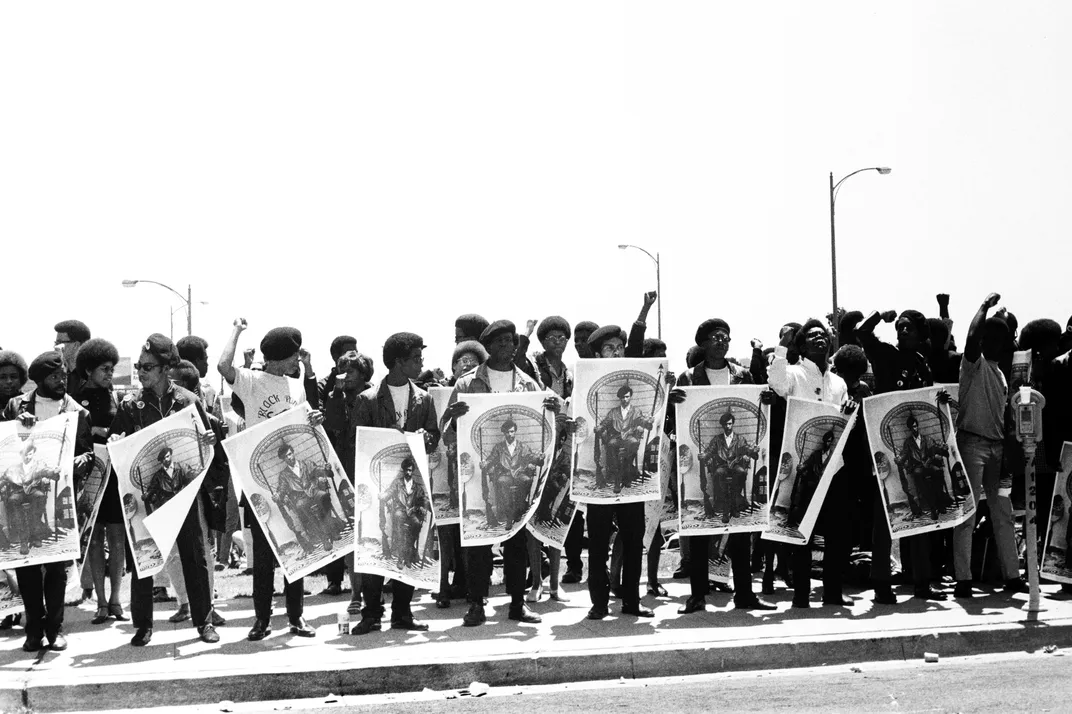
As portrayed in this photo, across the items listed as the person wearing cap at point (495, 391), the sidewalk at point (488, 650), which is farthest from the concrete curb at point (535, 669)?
the person wearing cap at point (495, 391)

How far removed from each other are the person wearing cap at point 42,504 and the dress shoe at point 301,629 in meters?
1.51

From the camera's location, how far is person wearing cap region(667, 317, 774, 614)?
346 inches

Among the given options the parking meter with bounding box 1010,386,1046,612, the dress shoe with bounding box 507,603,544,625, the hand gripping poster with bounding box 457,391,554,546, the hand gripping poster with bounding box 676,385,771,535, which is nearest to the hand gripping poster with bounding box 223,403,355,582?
the hand gripping poster with bounding box 457,391,554,546

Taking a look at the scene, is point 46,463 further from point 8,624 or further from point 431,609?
point 431,609

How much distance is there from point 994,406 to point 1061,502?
0.87 meters

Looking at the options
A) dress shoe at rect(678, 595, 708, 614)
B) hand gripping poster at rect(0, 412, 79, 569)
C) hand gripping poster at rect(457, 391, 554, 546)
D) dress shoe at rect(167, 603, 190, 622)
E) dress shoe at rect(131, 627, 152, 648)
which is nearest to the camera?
hand gripping poster at rect(0, 412, 79, 569)

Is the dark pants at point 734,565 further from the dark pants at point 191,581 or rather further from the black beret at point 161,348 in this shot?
the black beret at point 161,348

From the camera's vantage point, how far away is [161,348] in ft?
26.1

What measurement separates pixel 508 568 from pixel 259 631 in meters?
1.80

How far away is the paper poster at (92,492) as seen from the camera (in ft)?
27.1

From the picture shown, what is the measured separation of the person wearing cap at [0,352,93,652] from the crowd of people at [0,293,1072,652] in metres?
0.01

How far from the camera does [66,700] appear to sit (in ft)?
22.6

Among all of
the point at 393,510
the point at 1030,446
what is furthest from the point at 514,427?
the point at 1030,446

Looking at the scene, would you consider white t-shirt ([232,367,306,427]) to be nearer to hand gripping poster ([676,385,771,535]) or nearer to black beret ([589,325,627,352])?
black beret ([589,325,627,352])
